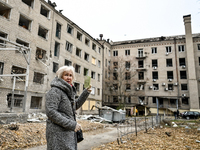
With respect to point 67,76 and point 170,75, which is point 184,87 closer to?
point 170,75

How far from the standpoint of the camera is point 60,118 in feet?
6.92

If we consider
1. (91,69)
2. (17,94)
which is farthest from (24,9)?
(91,69)

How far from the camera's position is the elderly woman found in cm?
212

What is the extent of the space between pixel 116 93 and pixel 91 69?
10.6 m

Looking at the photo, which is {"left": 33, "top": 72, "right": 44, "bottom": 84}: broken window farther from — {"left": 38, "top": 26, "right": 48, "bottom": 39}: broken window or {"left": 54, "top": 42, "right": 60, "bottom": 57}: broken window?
{"left": 38, "top": 26, "right": 48, "bottom": 39}: broken window

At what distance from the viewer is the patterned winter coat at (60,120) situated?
2.12 m

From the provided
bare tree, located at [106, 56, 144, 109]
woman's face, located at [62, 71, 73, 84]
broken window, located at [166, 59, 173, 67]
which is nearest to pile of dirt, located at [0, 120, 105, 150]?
woman's face, located at [62, 71, 73, 84]

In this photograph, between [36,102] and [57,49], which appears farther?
[57,49]

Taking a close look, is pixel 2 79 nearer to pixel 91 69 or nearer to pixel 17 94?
pixel 17 94

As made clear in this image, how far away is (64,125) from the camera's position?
211cm

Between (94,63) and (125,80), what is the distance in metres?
10.4

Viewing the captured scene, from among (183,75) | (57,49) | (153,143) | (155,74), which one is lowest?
(153,143)

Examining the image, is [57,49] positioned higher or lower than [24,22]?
lower

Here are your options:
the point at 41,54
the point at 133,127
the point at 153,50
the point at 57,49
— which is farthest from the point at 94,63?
the point at 133,127
